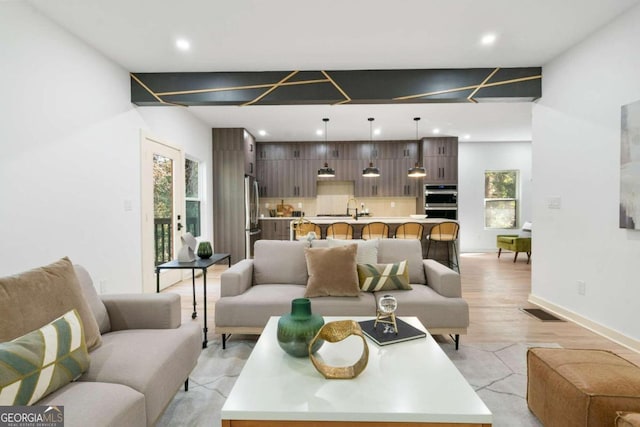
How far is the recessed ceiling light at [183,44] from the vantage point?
3.12m

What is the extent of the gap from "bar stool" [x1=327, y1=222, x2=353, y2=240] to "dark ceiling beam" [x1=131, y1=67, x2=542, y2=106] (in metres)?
2.10

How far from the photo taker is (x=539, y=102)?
381 centimetres

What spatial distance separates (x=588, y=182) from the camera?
3.14 m

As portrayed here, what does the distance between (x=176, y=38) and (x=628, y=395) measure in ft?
13.6

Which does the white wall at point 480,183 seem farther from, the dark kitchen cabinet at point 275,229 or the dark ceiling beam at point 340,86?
the dark kitchen cabinet at point 275,229

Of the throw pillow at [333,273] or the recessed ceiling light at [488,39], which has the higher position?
the recessed ceiling light at [488,39]

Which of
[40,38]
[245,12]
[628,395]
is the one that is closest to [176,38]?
[245,12]

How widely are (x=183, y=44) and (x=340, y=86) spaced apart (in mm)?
1785

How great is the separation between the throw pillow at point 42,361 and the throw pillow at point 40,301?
0.27 feet

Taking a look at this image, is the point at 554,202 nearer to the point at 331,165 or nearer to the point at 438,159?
the point at 438,159

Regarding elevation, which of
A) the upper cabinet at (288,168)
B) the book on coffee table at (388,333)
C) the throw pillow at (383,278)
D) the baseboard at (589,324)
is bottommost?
the baseboard at (589,324)

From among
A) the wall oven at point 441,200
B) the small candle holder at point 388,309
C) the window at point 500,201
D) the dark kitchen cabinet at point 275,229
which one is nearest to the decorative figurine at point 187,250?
the small candle holder at point 388,309

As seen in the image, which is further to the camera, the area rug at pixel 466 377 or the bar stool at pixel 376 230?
the bar stool at pixel 376 230

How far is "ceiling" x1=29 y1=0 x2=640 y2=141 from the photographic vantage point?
102 inches
